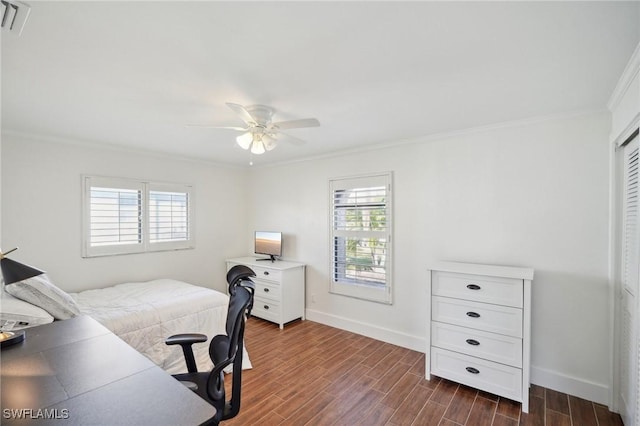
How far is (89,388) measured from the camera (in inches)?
43.8

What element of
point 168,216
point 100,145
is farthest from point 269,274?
point 100,145

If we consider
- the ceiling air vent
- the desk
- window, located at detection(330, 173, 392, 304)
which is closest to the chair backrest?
the desk

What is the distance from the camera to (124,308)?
2.66 metres

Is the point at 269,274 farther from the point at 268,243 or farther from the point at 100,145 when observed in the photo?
the point at 100,145

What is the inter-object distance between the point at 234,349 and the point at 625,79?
9.35ft

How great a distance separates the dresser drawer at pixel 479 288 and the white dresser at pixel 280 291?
2038 millimetres

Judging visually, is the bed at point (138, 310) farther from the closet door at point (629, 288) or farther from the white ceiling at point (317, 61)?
the closet door at point (629, 288)

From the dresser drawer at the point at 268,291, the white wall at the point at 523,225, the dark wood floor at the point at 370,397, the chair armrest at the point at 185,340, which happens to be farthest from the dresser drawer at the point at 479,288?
the dresser drawer at the point at 268,291

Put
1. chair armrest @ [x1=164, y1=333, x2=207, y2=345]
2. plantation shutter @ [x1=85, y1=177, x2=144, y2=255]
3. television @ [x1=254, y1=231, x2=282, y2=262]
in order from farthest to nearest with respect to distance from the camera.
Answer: television @ [x1=254, y1=231, x2=282, y2=262]
plantation shutter @ [x1=85, y1=177, x2=144, y2=255]
chair armrest @ [x1=164, y1=333, x2=207, y2=345]

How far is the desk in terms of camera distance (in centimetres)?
95

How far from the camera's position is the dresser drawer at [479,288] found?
2328 millimetres

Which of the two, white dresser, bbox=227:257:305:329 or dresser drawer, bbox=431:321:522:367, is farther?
white dresser, bbox=227:257:305:329
